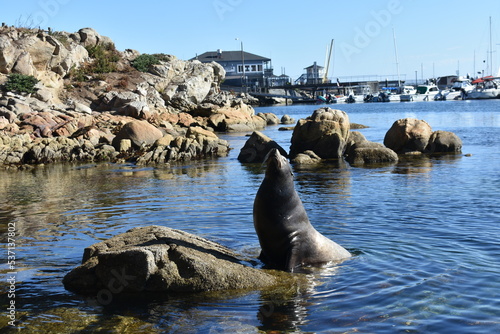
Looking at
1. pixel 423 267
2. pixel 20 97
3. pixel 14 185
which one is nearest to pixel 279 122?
pixel 20 97

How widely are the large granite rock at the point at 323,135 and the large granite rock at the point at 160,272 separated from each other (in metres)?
18.7

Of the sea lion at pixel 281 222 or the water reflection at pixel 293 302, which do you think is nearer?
the water reflection at pixel 293 302

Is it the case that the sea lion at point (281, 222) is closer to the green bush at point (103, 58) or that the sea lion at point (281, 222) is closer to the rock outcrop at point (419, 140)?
the rock outcrop at point (419, 140)

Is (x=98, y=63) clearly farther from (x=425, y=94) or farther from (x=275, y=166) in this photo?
(x=425, y=94)

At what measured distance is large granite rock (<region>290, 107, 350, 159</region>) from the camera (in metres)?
26.4

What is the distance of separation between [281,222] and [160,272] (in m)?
1.97

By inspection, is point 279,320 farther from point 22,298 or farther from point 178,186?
point 178,186

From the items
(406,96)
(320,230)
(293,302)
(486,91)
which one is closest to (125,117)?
(320,230)

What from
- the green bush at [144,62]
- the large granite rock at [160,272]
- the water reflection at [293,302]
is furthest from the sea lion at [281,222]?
the green bush at [144,62]

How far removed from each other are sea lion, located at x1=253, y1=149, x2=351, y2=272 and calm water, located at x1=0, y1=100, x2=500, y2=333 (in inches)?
17.9

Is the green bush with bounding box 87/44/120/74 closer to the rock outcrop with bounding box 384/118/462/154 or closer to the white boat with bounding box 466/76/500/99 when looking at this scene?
the rock outcrop with bounding box 384/118/462/154

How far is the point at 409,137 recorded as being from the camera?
88.8ft

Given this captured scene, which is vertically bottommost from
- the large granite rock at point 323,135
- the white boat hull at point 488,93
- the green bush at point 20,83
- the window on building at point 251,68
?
the large granite rock at point 323,135

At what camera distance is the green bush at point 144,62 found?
211ft
